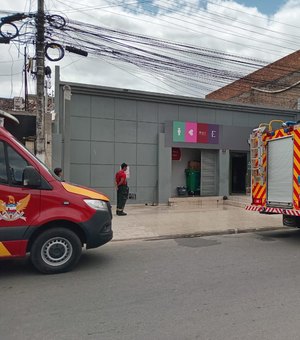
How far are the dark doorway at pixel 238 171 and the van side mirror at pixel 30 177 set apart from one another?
1336 cm

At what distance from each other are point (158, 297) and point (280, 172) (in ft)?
17.7

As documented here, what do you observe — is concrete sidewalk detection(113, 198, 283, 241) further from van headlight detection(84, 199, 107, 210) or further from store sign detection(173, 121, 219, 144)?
store sign detection(173, 121, 219, 144)

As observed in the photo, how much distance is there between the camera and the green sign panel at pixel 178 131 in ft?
51.5

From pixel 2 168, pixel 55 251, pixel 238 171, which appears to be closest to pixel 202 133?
pixel 238 171

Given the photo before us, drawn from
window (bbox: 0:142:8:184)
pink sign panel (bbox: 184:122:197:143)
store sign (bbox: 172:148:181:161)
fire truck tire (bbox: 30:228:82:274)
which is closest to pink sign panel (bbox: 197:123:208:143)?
pink sign panel (bbox: 184:122:197:143)

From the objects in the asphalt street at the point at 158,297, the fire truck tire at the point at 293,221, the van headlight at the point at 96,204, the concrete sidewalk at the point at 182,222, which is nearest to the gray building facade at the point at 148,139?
the concrete sidewalk at the point at 182,222

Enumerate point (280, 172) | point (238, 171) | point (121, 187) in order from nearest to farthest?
point (280, 172), point (121, 187), point (238, 171)

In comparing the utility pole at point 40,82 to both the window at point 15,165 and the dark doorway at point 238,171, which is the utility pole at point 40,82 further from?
the dark doorway at point 238,171

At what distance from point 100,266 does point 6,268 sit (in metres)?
1.58

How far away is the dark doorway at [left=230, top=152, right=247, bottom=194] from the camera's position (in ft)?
58.5

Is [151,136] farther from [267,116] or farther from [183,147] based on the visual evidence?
[267,116]

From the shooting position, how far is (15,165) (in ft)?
18.6

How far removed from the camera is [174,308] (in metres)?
4.31

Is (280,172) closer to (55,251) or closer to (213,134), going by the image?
(55,251)
